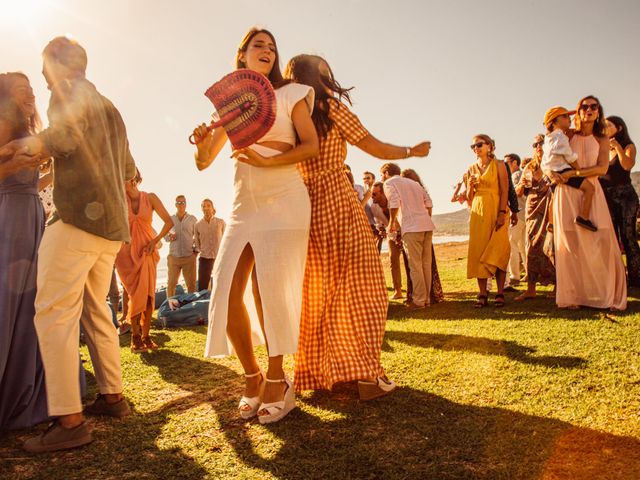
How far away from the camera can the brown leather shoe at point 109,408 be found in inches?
130

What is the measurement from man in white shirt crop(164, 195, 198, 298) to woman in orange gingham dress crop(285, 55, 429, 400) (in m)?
8.25

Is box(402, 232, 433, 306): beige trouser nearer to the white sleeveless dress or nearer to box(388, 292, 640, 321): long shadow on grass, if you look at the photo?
box(388, 292, 640, 321): long shadow on grass

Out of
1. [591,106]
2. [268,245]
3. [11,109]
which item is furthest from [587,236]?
[11,109]

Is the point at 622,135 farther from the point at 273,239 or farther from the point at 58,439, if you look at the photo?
the point at 58,439

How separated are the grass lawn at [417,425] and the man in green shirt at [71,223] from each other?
1.10 feet

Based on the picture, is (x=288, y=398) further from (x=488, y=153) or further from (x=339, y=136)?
A: (x=488, y=153)

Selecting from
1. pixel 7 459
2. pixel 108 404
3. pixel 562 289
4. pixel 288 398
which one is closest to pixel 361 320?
pixel 288 398

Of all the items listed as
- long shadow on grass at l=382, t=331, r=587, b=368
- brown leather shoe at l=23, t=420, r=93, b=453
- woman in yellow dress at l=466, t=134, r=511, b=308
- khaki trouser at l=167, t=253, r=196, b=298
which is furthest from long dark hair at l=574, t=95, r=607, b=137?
khaki trouser at l=167, t=253, r=196, b=298

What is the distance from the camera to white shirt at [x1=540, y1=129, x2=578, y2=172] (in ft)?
19.8

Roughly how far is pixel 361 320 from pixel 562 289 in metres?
3.96

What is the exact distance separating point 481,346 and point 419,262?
3356 mm

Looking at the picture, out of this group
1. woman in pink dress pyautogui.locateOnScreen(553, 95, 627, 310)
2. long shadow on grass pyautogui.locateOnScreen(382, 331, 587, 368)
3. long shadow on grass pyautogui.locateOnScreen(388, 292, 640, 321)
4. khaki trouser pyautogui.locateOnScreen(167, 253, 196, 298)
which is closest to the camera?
long shadow on grass pyautogui.locateOnScreen(382, 331, 587, 368)

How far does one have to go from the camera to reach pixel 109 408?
332 cm

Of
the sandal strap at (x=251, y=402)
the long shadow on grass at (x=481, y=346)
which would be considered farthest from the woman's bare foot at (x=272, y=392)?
the long shadow on grass at (x=481, y=346)
